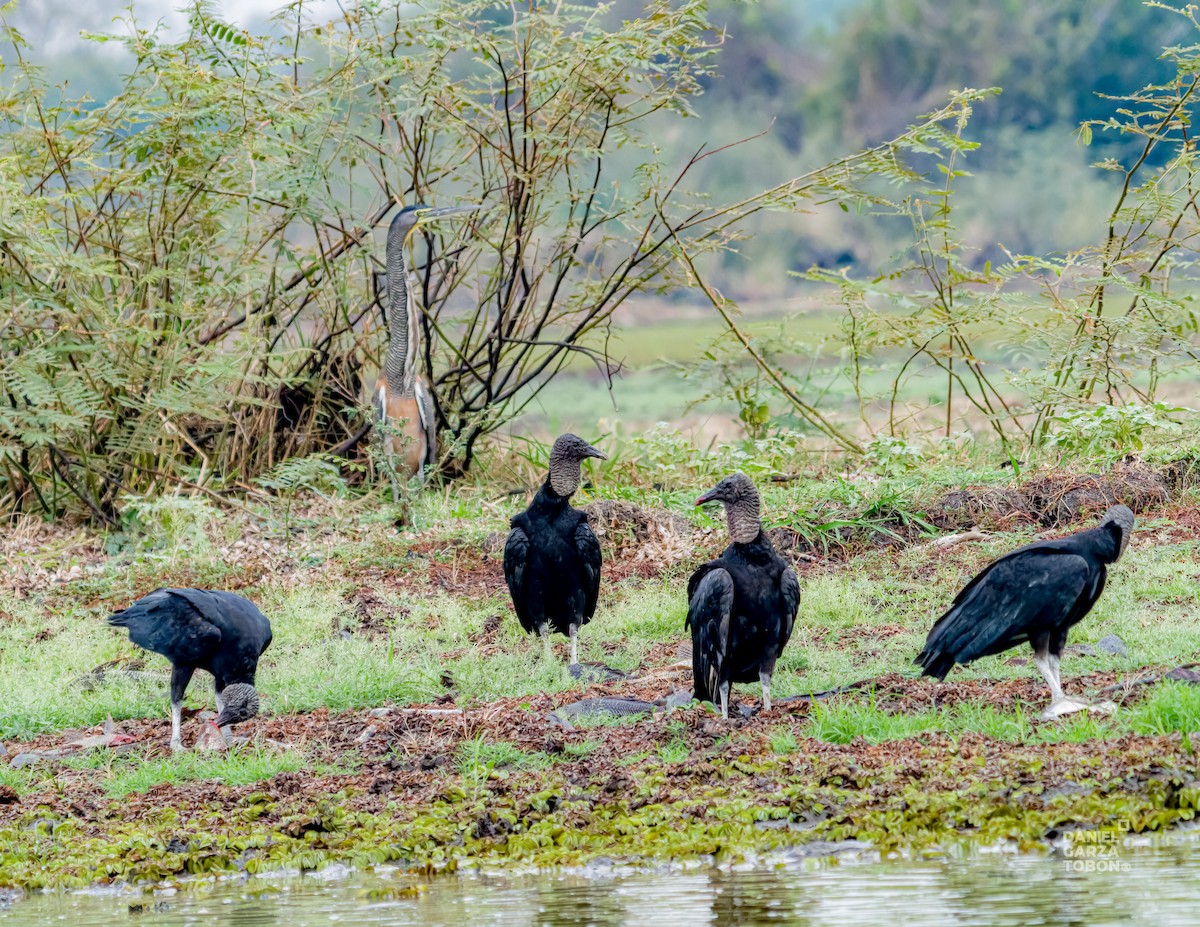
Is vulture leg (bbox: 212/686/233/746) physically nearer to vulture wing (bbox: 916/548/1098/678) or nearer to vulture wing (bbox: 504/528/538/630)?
vulture wing (bbox: 504/528/538/630)

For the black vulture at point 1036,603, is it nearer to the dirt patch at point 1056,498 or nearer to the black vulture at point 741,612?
the black vulture at point 741,612

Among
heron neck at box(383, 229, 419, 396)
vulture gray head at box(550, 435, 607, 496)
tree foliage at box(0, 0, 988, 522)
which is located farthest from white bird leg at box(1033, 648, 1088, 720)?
heron neck at box(383, 229, 419, 396)

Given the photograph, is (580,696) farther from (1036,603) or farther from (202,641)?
(1036,603)

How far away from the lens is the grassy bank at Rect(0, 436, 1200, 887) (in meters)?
4.96

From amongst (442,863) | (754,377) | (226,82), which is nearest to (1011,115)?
(754,377)

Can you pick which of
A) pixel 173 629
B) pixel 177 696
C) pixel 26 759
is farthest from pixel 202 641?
pixel 26 759

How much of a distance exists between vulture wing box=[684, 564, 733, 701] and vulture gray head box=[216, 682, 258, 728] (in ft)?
6.26

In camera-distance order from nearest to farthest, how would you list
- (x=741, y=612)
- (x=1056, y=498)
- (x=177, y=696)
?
(x=741, y=612), (x=177, y=696), (x=1056, y=498)

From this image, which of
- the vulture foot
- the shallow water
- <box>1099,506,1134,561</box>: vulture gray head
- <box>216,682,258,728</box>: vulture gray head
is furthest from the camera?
<box>216,682,258,728</box>: vulture gray head

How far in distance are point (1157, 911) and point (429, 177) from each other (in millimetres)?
9569

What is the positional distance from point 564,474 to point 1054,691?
2951 mm

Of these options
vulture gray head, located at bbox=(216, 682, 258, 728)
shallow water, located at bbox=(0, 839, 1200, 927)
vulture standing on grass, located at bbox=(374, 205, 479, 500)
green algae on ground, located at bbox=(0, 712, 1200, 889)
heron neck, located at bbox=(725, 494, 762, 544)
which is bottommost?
shallow water, located at bbox=(0, 839, 1200, 927)

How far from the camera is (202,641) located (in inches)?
251

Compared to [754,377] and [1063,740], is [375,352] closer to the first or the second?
[754,377]
